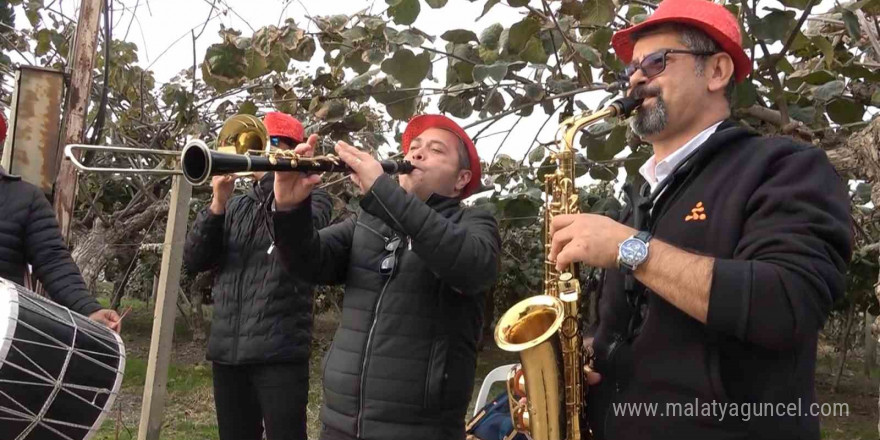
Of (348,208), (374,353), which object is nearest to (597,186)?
(348,208)

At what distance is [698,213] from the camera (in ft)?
5.59

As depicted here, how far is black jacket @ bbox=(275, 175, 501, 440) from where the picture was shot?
242 cm

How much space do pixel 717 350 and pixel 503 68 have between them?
1.85 m

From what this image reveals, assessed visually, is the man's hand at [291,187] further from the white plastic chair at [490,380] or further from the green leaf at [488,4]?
the white plastic chair at [490,380]

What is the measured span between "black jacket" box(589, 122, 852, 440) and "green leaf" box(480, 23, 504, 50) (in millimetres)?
1893

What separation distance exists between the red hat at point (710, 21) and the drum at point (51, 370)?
2013mm

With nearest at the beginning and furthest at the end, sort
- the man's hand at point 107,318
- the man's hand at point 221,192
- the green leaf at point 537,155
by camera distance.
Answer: the man's hand at point 107,318 < the man's hand at point 221,192 < the green leaf at point 537,155

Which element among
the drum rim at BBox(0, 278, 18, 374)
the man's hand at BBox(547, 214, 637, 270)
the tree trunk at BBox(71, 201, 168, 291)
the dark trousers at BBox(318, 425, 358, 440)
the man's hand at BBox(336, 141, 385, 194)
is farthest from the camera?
the tree trunk at BBox(71, 201, 168, 291)

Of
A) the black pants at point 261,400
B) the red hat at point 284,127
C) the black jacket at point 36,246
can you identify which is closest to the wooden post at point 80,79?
the black jacket at point 36,246

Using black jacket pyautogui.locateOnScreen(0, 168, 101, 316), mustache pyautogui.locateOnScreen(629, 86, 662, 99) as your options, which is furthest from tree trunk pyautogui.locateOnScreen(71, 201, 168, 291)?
mustache pyautogui.locateOnScreen(629, 86, 662, 99)

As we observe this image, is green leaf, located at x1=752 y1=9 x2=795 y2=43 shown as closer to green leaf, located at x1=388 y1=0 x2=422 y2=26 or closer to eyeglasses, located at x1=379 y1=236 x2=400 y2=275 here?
green leaf, located at x1=388 y1=0 x2=422 y2=26

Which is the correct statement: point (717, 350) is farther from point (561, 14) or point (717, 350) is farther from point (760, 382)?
point (561, 14)

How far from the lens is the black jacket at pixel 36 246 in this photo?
3178 millimetres

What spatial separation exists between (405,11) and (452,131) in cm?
64
